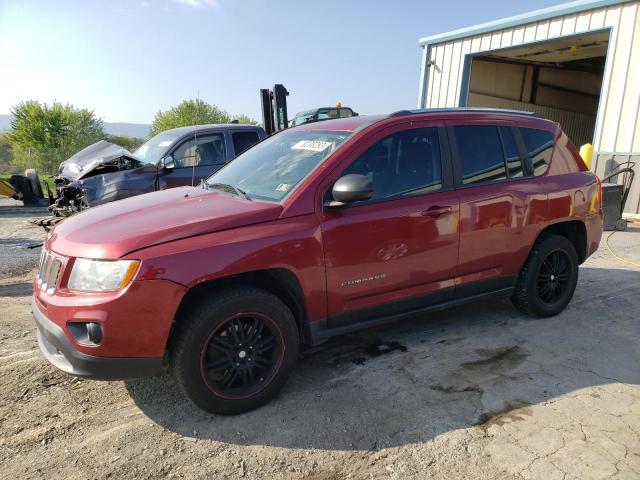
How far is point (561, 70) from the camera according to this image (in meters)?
19.2

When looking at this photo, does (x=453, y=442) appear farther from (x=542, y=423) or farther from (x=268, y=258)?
(x=268, y=258)

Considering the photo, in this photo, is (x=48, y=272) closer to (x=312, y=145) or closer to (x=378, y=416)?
(x=312, y=145)

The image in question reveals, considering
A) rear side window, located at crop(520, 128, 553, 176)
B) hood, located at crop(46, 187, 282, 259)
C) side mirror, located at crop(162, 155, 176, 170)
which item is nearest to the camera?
hood, located at crop(46, 187, 282, 259)

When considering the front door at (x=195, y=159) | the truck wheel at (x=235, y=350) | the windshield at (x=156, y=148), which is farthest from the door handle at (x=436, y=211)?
the windshield at (x=156, y=148)

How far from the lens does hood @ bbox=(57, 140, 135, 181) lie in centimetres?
741

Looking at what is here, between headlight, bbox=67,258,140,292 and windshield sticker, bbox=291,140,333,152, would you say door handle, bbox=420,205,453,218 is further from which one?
headlight, bbox=67,258,140,292

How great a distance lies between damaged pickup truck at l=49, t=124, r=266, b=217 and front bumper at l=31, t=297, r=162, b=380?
4927 mm

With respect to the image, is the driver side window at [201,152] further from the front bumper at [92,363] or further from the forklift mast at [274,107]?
the front bumper at [92,363]

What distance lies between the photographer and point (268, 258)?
9.15 feet

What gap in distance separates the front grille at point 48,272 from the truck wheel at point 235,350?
790 mm

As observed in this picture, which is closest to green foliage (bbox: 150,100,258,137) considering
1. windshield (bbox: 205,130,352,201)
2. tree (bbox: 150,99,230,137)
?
tree (bbox: 150,99,230,137)

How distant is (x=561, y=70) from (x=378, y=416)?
20.8 m

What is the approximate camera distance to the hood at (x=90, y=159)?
24.3 ft

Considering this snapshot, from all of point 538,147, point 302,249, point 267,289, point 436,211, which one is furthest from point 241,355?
point 538,147
